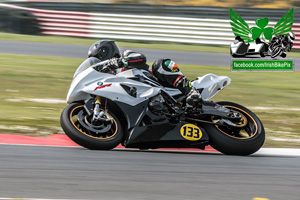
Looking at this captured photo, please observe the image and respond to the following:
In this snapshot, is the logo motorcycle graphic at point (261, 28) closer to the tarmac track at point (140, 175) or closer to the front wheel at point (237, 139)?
the front wheel at point (237, 139)

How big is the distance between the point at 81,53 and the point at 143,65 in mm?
9869

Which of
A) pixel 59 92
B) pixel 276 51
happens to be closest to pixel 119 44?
pixel 276 51

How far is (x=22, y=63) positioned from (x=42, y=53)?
1.59 meters

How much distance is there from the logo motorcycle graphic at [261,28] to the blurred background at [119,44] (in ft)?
0.77

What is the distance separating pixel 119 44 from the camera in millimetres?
17484

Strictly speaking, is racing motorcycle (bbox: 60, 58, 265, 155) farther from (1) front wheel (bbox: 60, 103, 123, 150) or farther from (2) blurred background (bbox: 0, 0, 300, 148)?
(2) blurred background (bbox: 0, 0, 300, 148)

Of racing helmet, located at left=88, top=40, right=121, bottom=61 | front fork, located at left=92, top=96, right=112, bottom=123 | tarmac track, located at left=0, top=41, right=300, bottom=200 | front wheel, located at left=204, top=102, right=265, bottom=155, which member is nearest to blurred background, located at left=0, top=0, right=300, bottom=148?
front wheel, located at left=204, top=102, right=265, bottom=155

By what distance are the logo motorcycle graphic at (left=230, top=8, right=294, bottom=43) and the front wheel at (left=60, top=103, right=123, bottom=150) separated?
44.1 ft

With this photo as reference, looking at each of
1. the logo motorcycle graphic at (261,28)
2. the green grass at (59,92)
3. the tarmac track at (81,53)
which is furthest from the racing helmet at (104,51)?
the logo motorcycle graphic at (261,28)

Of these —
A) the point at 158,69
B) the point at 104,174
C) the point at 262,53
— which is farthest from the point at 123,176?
the point at 262,53

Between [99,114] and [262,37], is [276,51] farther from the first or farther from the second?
[99,114]

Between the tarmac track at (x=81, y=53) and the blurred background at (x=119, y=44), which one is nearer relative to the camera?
the blurred background at (x=119, y=44)

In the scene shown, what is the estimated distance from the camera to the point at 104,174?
4.59 meters

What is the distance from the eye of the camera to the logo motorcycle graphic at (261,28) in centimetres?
1822
